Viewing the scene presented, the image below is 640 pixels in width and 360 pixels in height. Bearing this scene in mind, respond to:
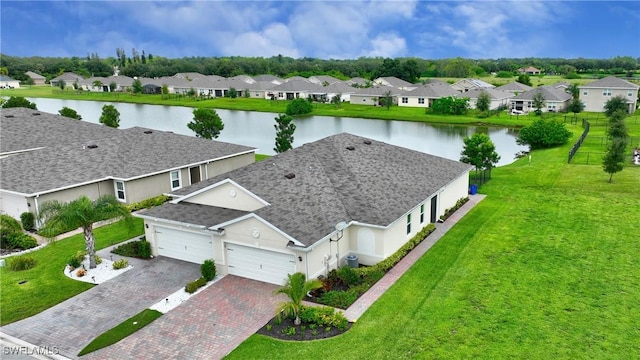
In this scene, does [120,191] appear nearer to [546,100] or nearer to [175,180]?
[175,180]

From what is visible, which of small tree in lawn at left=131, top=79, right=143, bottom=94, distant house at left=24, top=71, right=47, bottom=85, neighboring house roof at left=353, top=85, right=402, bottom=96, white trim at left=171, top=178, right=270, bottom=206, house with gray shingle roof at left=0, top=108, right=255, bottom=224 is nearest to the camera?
white trim at left=171, top=178, right=270, bottom=206

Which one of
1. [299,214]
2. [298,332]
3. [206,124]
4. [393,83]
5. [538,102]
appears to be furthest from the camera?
[393,83]

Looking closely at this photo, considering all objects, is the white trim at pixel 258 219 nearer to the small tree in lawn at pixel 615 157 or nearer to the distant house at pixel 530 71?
the small tree in lawn at pixel 615 157

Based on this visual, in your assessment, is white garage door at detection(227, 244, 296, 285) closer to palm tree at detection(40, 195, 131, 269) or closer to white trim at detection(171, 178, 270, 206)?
white trim at detection(171, 178, 270, 206)

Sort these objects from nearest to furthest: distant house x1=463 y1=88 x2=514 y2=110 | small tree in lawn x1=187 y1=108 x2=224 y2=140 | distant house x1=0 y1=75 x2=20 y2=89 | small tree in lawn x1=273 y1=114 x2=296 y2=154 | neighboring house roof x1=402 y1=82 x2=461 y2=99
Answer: small tree in lawn x1=273 y1=114 x2=296 y2=154, small tree in lawn x1=187 y1=108 x2=224 y2=140, distant house x1=463 y1=88 x2=514 y2=110, neighboring house roof x1=402 y1=82 x2=461 y2=99, distant house x1=0 y1=75 x2=20 y2=89

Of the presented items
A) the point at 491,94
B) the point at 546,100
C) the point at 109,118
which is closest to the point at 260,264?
the point at 109,118

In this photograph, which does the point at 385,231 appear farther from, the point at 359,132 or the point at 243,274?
the point at 359,132

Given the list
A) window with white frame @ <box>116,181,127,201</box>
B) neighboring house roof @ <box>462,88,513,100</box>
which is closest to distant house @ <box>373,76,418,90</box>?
neighboring house roof @ <box>462,88,513,100</box>
